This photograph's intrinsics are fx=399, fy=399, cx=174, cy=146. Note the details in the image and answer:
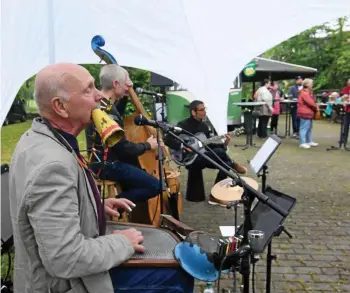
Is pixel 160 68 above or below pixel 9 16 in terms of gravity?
below

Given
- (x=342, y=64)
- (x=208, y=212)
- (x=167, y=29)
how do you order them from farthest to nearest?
(x=342, y=64) → (x=208, y=212) → (x=167, y=29)

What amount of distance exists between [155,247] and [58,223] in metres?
0.65

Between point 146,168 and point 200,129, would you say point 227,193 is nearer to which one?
point 146,168

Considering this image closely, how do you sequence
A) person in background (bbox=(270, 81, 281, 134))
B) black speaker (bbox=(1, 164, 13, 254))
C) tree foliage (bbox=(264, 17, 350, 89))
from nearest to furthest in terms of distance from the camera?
1. black speaker (bbox=(1, 164, 13, 254))
2. person in background (bbox=(270, 81, 281, 134))
3. tree foliage (bbox=(264, 17, 350, 89))

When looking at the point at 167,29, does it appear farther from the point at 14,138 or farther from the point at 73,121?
the point at 14,138

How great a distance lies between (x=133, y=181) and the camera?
4059 mm

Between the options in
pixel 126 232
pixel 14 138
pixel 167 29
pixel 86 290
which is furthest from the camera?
pixel 14 138

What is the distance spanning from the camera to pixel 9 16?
3207mm

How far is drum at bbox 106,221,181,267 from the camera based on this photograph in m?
1.94

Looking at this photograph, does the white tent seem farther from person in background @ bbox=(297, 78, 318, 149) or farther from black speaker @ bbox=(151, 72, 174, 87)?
black speaker @ bbox=(151, 72, 174, 87)

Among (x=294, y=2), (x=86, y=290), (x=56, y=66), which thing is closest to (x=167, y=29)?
(x=294, y=2)

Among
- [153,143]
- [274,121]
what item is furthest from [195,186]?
[274,121]

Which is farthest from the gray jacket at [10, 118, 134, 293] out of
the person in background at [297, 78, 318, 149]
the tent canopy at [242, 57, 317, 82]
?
the tent canopy at [242, 57, 317, 82]

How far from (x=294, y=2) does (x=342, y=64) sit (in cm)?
2055
